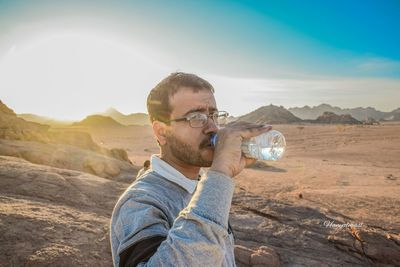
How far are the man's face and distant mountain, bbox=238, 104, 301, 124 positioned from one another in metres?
49.9

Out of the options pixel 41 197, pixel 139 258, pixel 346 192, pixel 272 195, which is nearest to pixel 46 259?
pixel 41 197

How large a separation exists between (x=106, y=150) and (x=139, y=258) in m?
12.6

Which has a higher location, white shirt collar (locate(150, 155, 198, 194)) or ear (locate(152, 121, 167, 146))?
ear (locate(152, 121, 167, 146))

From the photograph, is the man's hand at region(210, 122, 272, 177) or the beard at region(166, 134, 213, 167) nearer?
the man's hand at region(210, 122, 272, 177)

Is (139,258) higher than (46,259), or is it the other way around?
(139,258)

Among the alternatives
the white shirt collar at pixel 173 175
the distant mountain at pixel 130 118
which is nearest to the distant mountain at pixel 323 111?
the distant mountain at pixel 130 118

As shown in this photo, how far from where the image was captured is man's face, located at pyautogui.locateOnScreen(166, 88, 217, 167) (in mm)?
1754

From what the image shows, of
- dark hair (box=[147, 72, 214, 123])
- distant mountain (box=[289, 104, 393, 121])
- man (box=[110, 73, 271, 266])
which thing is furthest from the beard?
distant mountain (box=[289, 104, 393, 121])

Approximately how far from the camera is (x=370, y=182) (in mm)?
11719

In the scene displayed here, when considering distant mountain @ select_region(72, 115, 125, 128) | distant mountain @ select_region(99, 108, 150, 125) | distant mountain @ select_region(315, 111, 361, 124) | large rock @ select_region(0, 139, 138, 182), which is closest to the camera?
large rock @ select_region(0, 139, 138, 182)

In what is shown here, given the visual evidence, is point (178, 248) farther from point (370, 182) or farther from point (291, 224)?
point (370, 182)

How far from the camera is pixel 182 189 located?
67.7 inches

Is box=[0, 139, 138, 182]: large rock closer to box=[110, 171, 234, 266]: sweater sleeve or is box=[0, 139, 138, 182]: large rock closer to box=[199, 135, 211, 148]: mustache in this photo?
box=[199, 135, 211, 148]: mustache

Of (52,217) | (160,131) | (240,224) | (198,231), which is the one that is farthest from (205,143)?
(240,224)
